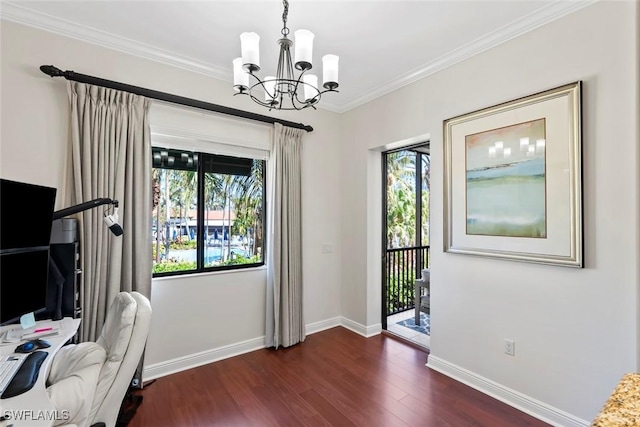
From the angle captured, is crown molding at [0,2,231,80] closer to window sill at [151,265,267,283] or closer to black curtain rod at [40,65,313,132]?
black curtain rod at [40,65,313,132]

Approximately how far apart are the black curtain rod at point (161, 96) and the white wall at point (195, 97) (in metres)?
0.12

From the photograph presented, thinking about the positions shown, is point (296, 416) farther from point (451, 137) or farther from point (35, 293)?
point (451, 137)

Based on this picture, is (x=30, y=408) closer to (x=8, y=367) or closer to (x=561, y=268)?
(x=8, y=367)

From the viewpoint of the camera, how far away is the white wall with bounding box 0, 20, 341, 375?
6.98 feet

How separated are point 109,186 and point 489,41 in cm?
327

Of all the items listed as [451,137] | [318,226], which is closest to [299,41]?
[451,137]

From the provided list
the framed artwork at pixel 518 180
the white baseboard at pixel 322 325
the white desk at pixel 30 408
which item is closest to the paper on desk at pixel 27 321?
the white desk at pixel 30 408

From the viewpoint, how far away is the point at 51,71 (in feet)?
7.03

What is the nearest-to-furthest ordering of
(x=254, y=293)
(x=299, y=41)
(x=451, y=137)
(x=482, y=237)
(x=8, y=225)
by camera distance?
(x=8, y=225) → (x=299, y=41) → (x=482, y=237) → (x=451, y=137) → (x=254, y=293)

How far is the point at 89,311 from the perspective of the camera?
2223mm

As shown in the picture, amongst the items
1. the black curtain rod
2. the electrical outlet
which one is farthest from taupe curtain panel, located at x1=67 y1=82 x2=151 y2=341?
the electrical outlet

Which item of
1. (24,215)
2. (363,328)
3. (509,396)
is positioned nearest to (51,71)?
(24,215)

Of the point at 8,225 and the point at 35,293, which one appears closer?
the point at 8,225

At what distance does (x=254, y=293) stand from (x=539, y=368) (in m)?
2.57
